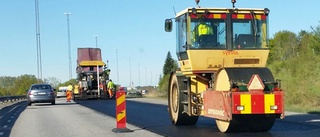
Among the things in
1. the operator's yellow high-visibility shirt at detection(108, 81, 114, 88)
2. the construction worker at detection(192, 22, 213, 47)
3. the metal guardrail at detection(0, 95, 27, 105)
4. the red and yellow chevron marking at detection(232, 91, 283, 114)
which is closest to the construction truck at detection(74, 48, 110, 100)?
the operator's yellow high-visibility shirt at detection(108, 81, 114, 88)

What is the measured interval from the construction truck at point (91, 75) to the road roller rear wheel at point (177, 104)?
89.6 ft

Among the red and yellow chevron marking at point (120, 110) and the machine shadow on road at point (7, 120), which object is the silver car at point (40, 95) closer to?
the machine shadow on road at point (7, 120)

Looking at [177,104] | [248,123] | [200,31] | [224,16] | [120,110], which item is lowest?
[248,123]

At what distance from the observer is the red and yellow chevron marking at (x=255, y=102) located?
1133cm

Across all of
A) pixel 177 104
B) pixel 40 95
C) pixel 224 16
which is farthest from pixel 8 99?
pixel 224 16

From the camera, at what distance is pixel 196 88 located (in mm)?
14031

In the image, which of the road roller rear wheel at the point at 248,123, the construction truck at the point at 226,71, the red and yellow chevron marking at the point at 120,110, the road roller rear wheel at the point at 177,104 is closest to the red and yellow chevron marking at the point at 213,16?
the construction truck at the point at 226,71

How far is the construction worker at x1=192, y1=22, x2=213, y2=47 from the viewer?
13.5m

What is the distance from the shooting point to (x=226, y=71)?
12.2 metres

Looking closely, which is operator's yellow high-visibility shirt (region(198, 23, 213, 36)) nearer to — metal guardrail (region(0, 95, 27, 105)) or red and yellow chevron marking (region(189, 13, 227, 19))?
red and yellow chevron marking (region(189, 13, 227, 19))

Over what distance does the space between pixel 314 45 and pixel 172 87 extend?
18150mm

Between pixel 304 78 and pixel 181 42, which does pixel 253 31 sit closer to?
pixel 181 42

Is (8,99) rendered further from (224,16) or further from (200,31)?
(224,16)

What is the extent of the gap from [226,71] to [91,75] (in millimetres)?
32903
